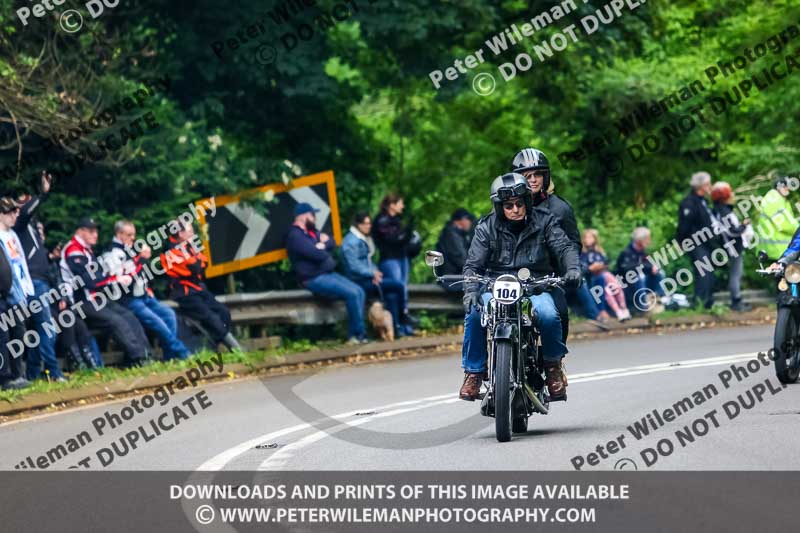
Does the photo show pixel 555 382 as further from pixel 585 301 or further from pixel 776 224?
pixel 585 301

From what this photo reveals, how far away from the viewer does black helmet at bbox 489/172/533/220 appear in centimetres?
1216

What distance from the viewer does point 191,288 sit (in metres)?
20.0

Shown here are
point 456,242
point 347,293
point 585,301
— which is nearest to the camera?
point 347,293

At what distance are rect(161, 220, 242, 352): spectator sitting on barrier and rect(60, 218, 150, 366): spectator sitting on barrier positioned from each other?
4.31 ft

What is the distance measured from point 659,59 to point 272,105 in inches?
354

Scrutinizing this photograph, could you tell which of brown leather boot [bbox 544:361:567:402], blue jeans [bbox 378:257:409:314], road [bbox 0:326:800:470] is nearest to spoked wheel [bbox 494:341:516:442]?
road [bbox 0:326:800:470]

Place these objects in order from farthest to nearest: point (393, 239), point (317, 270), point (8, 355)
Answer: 1. point (393, 239)
2. point (317, 270)
3. point (8, 355)

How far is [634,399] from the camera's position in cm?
1472

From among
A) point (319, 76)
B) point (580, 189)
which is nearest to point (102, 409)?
point (319, 76)

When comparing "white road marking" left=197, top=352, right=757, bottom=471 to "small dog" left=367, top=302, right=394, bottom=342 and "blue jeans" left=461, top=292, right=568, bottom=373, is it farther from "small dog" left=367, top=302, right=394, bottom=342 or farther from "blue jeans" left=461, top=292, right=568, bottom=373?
"small dog" left=367, top=302, right=394, bottom=342

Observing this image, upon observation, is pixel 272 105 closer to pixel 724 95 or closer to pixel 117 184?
pixel 117 184

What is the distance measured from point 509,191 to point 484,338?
1.06 metres

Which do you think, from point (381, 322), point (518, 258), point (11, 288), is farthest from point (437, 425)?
point (381, 322)

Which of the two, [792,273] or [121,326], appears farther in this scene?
[121,326]
